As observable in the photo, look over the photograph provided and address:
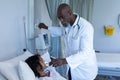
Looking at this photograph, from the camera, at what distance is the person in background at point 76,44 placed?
2.21 m

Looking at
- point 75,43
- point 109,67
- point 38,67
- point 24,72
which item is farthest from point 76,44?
point 109,67

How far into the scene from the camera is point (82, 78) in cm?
251

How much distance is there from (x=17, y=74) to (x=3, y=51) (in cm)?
53

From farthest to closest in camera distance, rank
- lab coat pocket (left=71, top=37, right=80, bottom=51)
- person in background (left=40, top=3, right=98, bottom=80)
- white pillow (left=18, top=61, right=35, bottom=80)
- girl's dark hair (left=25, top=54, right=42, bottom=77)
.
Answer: lab coat pocket (left=71, top=37, right=80, bottom=51)
person in background (left=40, top=3, right=98, bottom=80)
girl's dark hair (left=25, top=54, right=42, bottom=77)
white pillow (left=18, top=61, right=35, bottom=80)

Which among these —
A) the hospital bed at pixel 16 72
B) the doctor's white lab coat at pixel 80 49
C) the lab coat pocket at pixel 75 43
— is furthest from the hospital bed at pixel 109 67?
the hospital bed at pixel 16 72

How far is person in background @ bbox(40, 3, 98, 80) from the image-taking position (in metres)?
2.21

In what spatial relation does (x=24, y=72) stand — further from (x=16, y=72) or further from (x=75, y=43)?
(x=75, y=43)

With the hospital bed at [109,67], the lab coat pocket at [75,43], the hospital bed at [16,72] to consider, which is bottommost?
the hospital bed at [109,67]

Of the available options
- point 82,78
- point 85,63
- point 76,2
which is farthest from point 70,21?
point 76,2

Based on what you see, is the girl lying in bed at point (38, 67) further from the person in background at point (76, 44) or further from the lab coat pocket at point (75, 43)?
the lab coat pocket at point (75, 43)

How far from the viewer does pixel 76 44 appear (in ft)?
7.79

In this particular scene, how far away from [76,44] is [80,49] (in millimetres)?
94

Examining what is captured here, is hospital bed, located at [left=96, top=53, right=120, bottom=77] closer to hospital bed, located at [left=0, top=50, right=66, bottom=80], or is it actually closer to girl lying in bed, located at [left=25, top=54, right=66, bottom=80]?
girl lying in bed, located at [left=25, top=54, right=66, bottom=80]

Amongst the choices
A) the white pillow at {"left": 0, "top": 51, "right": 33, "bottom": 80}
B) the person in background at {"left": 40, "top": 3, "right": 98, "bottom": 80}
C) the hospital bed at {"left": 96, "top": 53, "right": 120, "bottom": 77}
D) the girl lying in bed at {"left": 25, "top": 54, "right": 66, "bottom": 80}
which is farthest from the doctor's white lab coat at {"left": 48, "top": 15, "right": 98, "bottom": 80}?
the hospital bed at {"left": 96, "top": 53, "right": 120, "bottom": 77}
